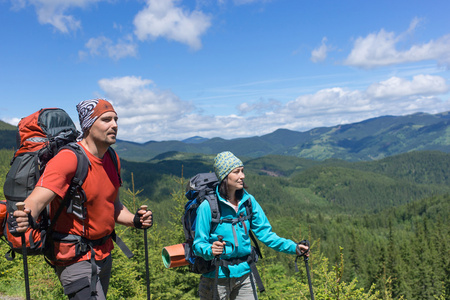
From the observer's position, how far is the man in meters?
3.22

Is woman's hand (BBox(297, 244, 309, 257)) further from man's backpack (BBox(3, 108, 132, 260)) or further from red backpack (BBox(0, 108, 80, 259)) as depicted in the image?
red backpack (BBox(0, 108, 80, 259))

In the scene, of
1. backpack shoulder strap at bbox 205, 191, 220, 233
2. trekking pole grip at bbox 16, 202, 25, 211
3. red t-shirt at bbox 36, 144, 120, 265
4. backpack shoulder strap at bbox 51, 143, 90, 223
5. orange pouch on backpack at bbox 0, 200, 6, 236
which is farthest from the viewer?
backpack shoulder strap at bbox 205, 191, 220, 233

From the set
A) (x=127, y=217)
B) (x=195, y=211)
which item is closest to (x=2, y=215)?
(x=127, y=217)

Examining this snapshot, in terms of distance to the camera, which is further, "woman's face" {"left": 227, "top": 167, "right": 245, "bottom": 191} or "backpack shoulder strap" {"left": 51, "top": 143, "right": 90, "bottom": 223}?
"woman's face" {"left": 227, "top": 167, "right": 245, "bottom": 191}

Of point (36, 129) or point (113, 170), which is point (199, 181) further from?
point (36, 129)

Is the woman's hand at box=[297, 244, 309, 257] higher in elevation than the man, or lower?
lower

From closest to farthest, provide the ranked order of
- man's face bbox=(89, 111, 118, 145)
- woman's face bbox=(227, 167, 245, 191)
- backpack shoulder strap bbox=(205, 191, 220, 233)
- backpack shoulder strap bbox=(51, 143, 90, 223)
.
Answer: backpack shoulder strap bbox=(51, 143, 90, 223)
man's face bbox=(89, 111, 118, 145)
backpack shoulder strap bbox=(205, 191, 220, 233)
woman's face bbox=(227, 167, 245, 191)

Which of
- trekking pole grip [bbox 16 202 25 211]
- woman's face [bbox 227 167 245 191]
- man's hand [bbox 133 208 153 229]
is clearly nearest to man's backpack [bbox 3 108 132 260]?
trekking pole grip [bbox 16 202 25 211]

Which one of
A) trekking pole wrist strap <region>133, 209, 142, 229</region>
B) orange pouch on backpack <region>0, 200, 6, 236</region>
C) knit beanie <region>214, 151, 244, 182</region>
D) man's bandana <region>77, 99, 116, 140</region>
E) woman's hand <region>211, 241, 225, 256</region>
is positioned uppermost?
man's bandana <region>77, 99, 116, 140</region>

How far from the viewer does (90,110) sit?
3.68 metres

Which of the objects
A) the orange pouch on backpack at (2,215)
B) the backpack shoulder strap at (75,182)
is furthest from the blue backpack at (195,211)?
the orange pouch on backpack at (2,215)

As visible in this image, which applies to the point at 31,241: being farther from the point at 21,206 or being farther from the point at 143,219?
the point at 143,219

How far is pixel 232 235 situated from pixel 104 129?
2.12 metres

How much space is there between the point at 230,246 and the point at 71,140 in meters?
2.36
